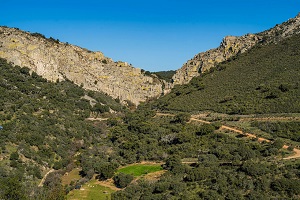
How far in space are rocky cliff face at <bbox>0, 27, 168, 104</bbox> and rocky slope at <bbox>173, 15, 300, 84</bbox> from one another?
8.48 m

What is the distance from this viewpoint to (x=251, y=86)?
64625 mm

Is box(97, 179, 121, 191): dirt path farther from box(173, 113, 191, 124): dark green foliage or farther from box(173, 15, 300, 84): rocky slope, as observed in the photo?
box(173, 15, 300, 84): rocky slope

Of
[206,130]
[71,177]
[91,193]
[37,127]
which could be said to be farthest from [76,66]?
[91,193]

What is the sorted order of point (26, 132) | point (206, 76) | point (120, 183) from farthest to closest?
1. point (206, 76)
2. point (26, 132)
3. point (120, 183)

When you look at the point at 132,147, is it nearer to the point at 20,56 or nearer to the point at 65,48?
the point at 20,56

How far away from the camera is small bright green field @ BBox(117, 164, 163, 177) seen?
39.4 m

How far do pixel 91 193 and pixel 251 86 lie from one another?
138ft

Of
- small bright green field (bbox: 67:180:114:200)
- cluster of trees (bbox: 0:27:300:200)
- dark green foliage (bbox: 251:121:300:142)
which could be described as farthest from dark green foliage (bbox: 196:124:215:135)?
small bright green field (bbox: 67:180:114:200)

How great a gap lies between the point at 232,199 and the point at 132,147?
24.1 meters

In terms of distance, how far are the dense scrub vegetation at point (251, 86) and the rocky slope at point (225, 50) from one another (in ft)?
24.3

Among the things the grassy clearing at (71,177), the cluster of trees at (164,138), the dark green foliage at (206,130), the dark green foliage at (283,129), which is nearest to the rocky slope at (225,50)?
the cluster of trees at (164,138)

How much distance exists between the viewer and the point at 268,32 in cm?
9212

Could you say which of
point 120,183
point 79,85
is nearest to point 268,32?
point 79,85

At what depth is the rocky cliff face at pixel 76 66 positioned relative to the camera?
69.3 metres
